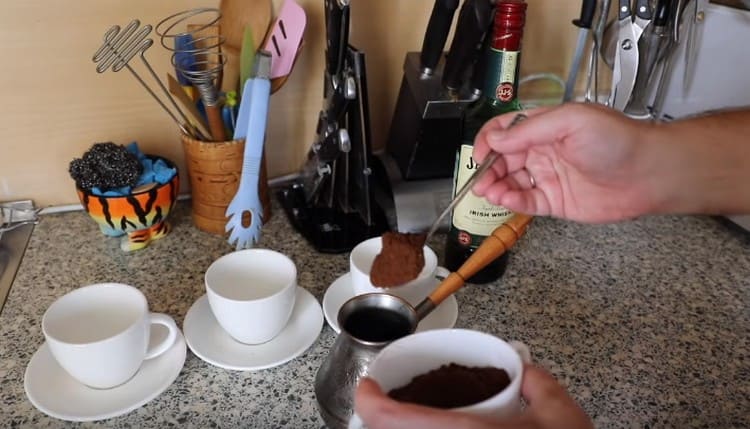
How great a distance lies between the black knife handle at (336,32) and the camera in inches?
27.1

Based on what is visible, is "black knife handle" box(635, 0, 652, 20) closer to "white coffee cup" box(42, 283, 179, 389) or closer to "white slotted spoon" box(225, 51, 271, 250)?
"white slotted spoon" box(225, 51, 271, 250)

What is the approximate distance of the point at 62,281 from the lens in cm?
72

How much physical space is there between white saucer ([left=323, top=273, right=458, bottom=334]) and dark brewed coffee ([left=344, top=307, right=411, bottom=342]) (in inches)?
3.7

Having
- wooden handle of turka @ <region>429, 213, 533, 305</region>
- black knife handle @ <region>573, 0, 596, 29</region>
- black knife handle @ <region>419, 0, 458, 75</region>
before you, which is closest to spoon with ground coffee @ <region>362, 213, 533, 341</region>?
wooden handle of turka @ <region>429, 213, 533, 305</region>

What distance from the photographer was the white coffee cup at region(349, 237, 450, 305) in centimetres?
62

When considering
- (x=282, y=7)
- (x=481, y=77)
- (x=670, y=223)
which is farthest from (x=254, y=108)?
(x=670, y=223)

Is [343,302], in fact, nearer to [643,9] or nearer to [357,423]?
[357,423]

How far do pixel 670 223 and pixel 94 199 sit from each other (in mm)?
784

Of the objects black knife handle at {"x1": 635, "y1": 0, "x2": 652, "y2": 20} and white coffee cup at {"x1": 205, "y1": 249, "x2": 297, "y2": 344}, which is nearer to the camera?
white coffee cup at {"x1": 205, "y1": 249, "x2": 297, "y2": 344}

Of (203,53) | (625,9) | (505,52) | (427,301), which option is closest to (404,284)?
(427,301)

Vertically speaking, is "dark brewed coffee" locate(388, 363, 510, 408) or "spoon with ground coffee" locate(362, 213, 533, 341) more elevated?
"dark brewed coffee" locate(388, 363, 510, 408)

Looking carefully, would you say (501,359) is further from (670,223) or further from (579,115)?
(670,223)

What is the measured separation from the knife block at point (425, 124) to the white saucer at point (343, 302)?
0.67 ft

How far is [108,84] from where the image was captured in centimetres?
79
